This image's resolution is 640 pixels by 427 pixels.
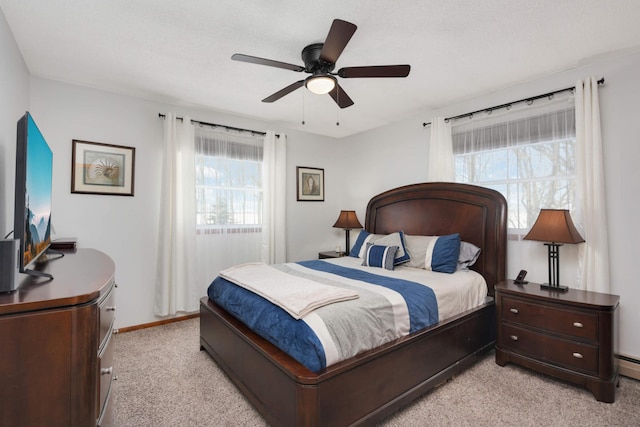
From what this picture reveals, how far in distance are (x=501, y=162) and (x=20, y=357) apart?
3.82m

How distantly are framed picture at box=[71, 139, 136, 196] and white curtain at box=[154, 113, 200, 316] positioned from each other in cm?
36

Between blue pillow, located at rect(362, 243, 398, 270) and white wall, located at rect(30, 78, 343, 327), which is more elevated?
white wall, located at rect(30, 78, 343, 327)

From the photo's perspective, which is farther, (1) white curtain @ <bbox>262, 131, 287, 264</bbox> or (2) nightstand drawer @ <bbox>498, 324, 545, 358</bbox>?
(1) white curtain @ <bbox>262, 131, 287, 264</bbox>

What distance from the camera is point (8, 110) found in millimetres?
2191

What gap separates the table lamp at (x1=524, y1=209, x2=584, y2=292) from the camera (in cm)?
252

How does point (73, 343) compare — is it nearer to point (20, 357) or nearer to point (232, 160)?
point (20, 357)

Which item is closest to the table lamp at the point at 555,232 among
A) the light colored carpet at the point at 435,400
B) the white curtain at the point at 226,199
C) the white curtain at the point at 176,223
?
the light colored carpet at the point at 435,400

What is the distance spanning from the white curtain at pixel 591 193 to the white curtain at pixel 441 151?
1.19 m

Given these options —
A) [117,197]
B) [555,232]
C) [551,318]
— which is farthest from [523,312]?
[117,197]

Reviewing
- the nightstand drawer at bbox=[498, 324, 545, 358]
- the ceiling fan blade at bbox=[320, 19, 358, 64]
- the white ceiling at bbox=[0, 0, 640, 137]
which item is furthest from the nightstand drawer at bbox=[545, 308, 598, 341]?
the ceiling fan blade at bbox=[320, 19, 358, 64]

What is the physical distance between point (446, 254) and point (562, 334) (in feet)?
3.49

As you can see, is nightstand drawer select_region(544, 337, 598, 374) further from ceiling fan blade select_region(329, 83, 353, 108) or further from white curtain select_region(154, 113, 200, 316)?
white curtain select_region(154, 113, 200, 316)

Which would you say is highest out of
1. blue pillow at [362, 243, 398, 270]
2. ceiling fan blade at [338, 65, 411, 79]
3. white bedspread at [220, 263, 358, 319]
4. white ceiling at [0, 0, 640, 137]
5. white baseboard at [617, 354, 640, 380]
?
white ceiling at [0, 0, 640, 137]

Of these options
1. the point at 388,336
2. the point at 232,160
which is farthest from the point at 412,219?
the point at 232,160
